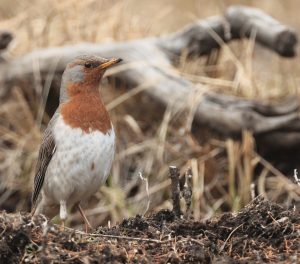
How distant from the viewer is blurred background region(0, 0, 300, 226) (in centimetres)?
728

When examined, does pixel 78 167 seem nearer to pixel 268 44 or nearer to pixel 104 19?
pixel 268 44

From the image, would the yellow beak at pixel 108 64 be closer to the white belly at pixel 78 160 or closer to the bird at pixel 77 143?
the bird at pixel 77 143

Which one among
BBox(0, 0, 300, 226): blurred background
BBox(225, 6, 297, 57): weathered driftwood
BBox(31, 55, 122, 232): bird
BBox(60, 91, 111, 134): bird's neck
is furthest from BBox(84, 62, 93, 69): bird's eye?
BBox(225, 6, 297, 57): weathered driftwood

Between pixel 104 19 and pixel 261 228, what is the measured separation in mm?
5181

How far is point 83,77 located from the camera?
5.50 metres

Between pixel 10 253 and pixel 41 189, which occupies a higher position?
pixel 10 253

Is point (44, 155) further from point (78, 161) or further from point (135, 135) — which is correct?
point (135, 135)

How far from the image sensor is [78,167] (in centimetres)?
525

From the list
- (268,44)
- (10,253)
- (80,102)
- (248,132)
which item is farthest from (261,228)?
(268,44)

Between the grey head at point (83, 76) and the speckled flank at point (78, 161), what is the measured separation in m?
Answer: 0.26

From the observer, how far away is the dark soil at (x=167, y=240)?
3803 mm

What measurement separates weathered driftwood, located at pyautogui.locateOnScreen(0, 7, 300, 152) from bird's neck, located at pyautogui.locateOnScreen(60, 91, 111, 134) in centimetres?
215

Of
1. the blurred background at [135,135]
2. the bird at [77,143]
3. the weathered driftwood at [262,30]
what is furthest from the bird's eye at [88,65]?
the weathered driftwood at [262,30]

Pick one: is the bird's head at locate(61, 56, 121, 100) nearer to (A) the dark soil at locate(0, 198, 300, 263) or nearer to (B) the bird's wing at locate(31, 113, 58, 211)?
(B) the bird's wing at locate(31, 113, 58, 211)
